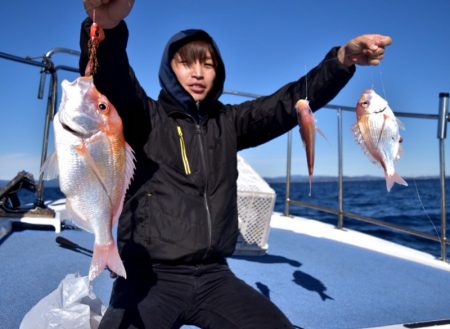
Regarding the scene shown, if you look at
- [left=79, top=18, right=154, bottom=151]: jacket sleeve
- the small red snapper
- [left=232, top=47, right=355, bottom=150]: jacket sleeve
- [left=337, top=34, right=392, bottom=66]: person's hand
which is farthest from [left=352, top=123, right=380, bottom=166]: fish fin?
[left=79, top=18, right=154, bottom=151]: jacket sleeve

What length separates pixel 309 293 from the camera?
3.53m

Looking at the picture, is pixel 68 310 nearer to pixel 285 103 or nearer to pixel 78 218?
pixel 78 218

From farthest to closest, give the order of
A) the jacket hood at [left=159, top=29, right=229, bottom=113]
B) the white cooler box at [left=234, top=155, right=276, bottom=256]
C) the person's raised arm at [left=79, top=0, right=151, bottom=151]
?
1. the white cooler box at [left=234, top=155, right=276, bottom=256]
2. the jacket hood at [left=159, top=29, right=229, bottom=113]
3. the person's raised arm at [left=79, top=0, right=151, bottom=151]

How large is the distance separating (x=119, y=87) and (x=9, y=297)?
2.07m

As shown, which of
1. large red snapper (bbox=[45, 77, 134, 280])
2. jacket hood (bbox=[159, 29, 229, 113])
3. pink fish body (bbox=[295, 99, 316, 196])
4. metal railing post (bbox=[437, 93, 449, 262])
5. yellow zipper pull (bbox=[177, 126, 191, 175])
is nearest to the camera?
large red snapper (bbox=[45, 77, 134, 280])

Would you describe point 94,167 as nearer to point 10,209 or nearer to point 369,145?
point 369,145

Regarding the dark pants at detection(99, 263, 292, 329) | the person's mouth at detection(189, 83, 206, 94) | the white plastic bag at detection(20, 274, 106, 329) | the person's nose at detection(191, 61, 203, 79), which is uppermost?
the person's nose at detection(191, 61, 203, 79)

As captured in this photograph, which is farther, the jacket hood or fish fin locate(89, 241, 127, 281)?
the jacket hood

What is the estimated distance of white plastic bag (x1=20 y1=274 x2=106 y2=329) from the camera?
2.17 meters

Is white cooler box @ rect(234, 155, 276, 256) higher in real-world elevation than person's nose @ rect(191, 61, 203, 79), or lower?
lower

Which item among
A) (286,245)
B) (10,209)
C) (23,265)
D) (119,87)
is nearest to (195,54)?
(119,87)

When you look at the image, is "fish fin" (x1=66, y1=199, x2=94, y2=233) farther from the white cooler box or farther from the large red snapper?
the white cooler box

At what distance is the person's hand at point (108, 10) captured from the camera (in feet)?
5.30

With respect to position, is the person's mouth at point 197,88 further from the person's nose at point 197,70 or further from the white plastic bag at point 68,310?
the white plastic bag at point 68,310
